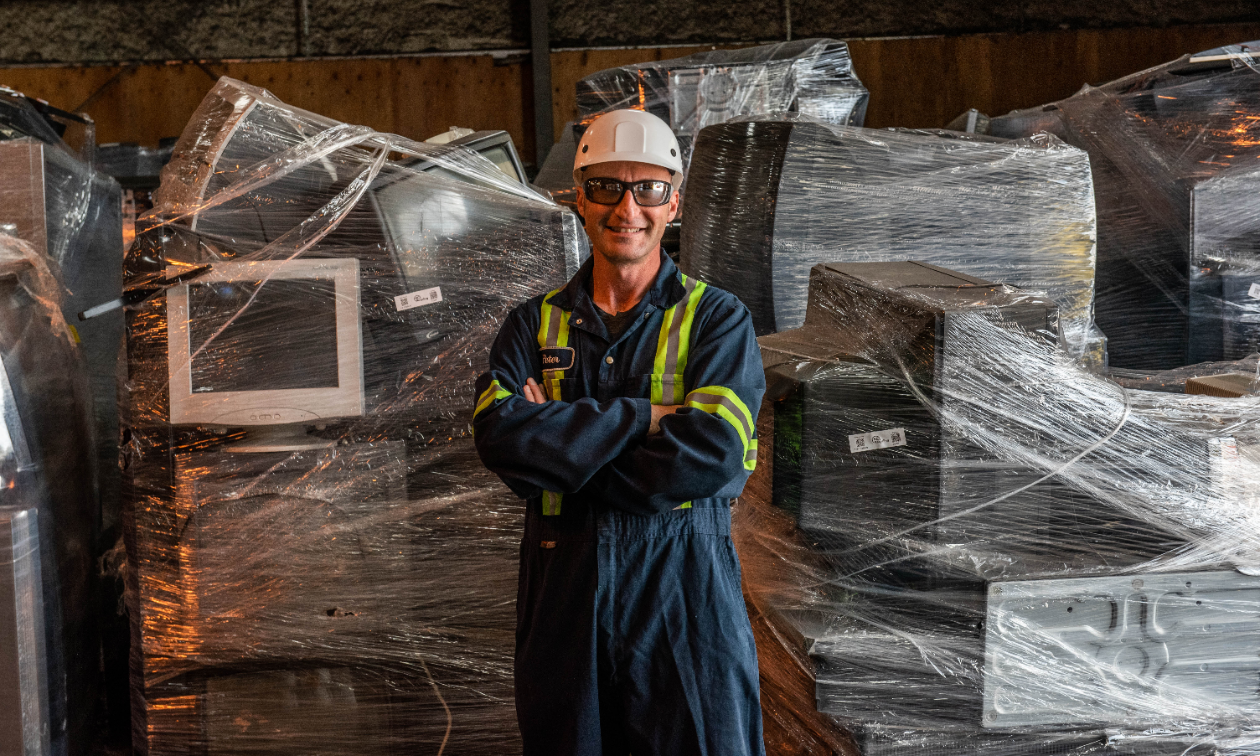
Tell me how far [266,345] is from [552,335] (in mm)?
763

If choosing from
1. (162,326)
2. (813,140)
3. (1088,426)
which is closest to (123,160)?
(162,326)

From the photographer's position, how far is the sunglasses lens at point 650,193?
143cm

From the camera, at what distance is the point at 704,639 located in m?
1.34

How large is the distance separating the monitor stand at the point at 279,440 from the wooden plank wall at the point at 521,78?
4.34m

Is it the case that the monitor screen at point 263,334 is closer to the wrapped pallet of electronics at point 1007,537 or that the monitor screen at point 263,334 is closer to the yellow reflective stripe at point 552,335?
the yellow reflective stripe at point 552,335

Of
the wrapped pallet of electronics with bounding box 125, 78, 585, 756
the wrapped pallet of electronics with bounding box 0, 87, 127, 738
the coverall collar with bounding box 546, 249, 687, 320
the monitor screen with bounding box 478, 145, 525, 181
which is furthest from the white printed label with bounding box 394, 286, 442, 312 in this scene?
the wrapped pallet of electronics with bounding box 0, 87, 127, 738

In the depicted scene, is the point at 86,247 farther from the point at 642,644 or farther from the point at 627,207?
the point at 642,644

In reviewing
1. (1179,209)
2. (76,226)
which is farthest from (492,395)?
(1179,209)

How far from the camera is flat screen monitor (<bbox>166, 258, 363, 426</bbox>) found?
1.91 m

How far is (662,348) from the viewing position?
1.42 meters

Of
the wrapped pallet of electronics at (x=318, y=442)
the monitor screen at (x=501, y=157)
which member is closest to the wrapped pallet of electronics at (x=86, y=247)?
the wrapped pallet of electronics at (x=318, y=442)

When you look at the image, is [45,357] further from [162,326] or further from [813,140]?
[813,140]

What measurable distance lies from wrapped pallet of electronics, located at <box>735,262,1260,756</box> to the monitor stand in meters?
0.97

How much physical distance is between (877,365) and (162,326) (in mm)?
1446
